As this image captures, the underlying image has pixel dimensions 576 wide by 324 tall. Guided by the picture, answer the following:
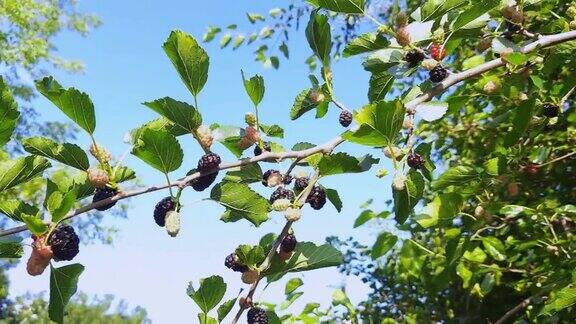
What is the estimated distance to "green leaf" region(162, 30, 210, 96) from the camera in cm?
99

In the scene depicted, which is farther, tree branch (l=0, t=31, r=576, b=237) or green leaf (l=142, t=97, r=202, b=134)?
green leaf (l=142, t=97, r=202, b=134)

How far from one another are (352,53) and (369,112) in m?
0.36

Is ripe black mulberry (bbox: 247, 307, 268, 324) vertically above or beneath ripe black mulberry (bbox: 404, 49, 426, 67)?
beneath

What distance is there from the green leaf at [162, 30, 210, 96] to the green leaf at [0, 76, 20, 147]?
244mm

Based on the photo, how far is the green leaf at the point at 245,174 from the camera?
3.81 ft

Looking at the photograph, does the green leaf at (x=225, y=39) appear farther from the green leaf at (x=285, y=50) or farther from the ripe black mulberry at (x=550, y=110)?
the ripe black mulberry at (x=550, y=110)

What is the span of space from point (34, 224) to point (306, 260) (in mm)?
440

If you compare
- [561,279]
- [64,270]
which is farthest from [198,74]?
[561,279]

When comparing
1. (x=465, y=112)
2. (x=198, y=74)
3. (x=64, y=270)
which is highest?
(x=198, y=74)

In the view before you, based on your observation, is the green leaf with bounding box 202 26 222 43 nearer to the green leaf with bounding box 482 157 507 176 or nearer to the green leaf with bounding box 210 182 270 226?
the green leaf with bounding box 482 157 507 176

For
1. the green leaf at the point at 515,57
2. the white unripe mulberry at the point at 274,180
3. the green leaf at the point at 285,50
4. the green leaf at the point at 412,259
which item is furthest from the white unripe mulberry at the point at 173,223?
the green leaf at the point at 285,50

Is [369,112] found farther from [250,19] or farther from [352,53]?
[250,19]

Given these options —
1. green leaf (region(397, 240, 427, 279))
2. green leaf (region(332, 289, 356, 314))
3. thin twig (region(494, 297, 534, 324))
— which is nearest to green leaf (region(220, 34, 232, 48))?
green leaf (region(397, 240, 427, 279))

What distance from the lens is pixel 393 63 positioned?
1.38 meters
